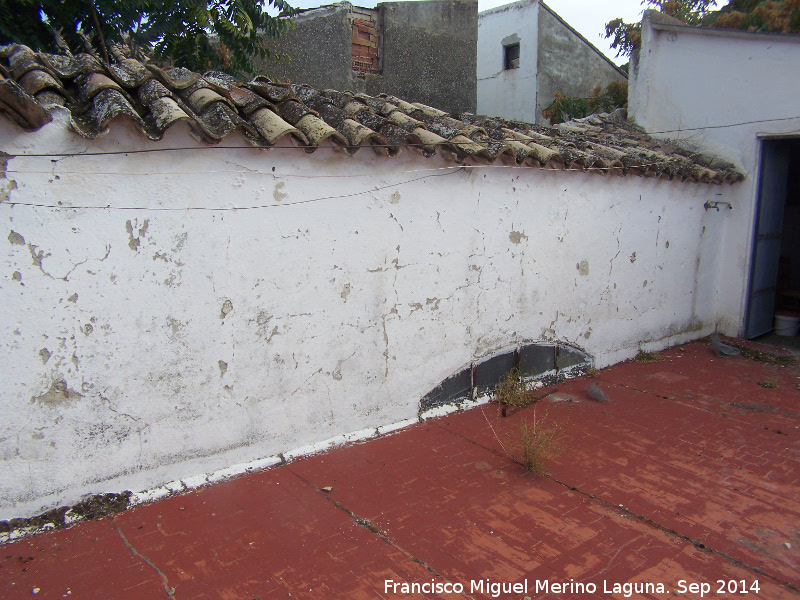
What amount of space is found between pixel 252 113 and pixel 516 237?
301 centimetres

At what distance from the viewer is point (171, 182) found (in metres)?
3.77

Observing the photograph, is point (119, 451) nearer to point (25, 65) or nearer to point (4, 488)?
point (4, 488)

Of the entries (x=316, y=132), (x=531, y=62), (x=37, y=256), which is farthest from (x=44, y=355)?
(x=531, y=62)

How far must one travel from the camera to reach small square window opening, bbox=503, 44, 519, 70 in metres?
17.7

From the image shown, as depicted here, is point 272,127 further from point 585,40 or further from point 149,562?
point 585,40

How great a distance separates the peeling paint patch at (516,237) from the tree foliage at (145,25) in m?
3.54

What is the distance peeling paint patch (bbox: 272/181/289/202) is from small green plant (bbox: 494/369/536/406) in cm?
316

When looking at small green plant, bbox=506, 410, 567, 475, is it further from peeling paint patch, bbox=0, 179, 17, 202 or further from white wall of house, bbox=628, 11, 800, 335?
white wall of house, bbox=628, 11, 800, 335

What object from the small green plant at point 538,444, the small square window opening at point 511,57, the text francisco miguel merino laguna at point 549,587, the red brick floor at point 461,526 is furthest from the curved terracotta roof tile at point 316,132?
the small square window opening at point 511,57

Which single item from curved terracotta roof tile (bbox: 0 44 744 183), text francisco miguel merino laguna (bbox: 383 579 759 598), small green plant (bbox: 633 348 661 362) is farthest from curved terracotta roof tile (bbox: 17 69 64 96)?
small green plant (bbox: 633 348 661 362)

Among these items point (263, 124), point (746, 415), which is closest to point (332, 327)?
point (263, 124)

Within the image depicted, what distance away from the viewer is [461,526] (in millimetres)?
3820

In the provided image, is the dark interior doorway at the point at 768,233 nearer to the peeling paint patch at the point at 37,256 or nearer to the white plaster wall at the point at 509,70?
the white plaster wall at the point at 509,70

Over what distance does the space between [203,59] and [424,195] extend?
3.62 metres
